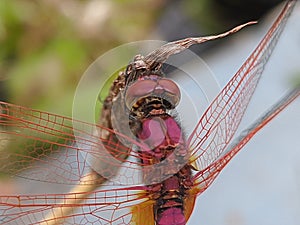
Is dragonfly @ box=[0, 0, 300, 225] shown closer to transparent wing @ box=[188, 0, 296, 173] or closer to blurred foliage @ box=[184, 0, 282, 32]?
transparent wing @ box=[188, 0, 296, 173]

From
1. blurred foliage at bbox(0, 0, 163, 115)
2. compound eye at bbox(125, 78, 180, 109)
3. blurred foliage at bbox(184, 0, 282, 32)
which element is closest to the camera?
compound eye at bbox(125, 78, 180, 109)

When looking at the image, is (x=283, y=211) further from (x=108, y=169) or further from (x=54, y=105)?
(x=108, y=169)

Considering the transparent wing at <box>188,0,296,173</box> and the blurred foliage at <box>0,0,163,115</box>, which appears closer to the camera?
the transparent wing at <box>188,0,296,173</box>

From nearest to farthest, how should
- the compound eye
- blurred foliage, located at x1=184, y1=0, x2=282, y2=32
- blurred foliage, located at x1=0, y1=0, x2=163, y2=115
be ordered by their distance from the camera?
the compound eye < blurred foliage, located at x1=0, y1=0, x2=163, y2=115 < blurred foliage, located at x1=184, y1=0, x2=282, y2=32

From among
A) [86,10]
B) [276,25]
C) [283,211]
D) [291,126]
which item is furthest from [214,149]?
→ [86,10]

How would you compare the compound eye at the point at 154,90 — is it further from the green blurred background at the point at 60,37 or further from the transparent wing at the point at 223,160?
the green blurred background at the point at 60,37

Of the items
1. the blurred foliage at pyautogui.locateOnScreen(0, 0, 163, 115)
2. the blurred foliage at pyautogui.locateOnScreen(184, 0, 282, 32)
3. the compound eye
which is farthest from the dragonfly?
the blurred foliage at pyautogui.locateOnScreen(184, 0, 282, 32)

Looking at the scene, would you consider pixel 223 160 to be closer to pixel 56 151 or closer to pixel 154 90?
pixel 154 90

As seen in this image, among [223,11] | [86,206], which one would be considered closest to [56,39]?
[223,11]

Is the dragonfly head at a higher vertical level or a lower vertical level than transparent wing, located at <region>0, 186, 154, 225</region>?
higher
